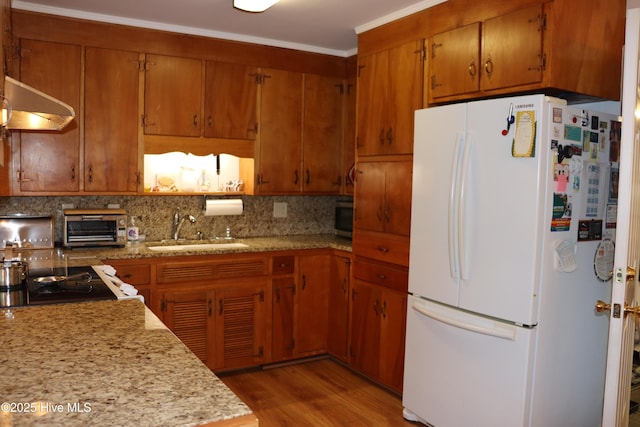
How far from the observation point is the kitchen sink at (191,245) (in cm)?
380

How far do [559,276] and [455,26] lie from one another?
1439 mm

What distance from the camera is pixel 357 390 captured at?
360cm

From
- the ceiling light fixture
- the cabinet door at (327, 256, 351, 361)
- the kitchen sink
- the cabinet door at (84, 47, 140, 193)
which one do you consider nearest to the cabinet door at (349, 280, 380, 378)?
the cabinet door at (327, 256, 351, 361)

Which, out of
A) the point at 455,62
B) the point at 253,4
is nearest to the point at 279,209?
the point at 253,4

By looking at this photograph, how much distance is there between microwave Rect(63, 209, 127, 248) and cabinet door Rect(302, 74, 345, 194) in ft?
4.74

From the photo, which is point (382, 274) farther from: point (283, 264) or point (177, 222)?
point (177, 222)

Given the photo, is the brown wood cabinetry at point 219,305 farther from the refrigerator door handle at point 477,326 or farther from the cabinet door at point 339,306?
the refrigerator door handle at point 477,326

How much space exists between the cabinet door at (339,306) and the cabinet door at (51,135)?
1895 millimetres

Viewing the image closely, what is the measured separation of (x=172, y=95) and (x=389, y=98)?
1537 mm

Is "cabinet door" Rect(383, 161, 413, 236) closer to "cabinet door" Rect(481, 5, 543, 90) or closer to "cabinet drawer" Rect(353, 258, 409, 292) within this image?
"cabinet drawer" Rect(353, 258, 409, 292)

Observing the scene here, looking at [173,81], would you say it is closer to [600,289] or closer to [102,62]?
[102,62]

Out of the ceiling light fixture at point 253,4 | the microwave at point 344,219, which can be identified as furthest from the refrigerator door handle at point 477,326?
the ceiling light fixture at point 253,4

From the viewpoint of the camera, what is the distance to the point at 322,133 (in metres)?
4.43

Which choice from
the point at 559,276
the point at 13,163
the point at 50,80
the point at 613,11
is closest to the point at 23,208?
the point at 13,163
